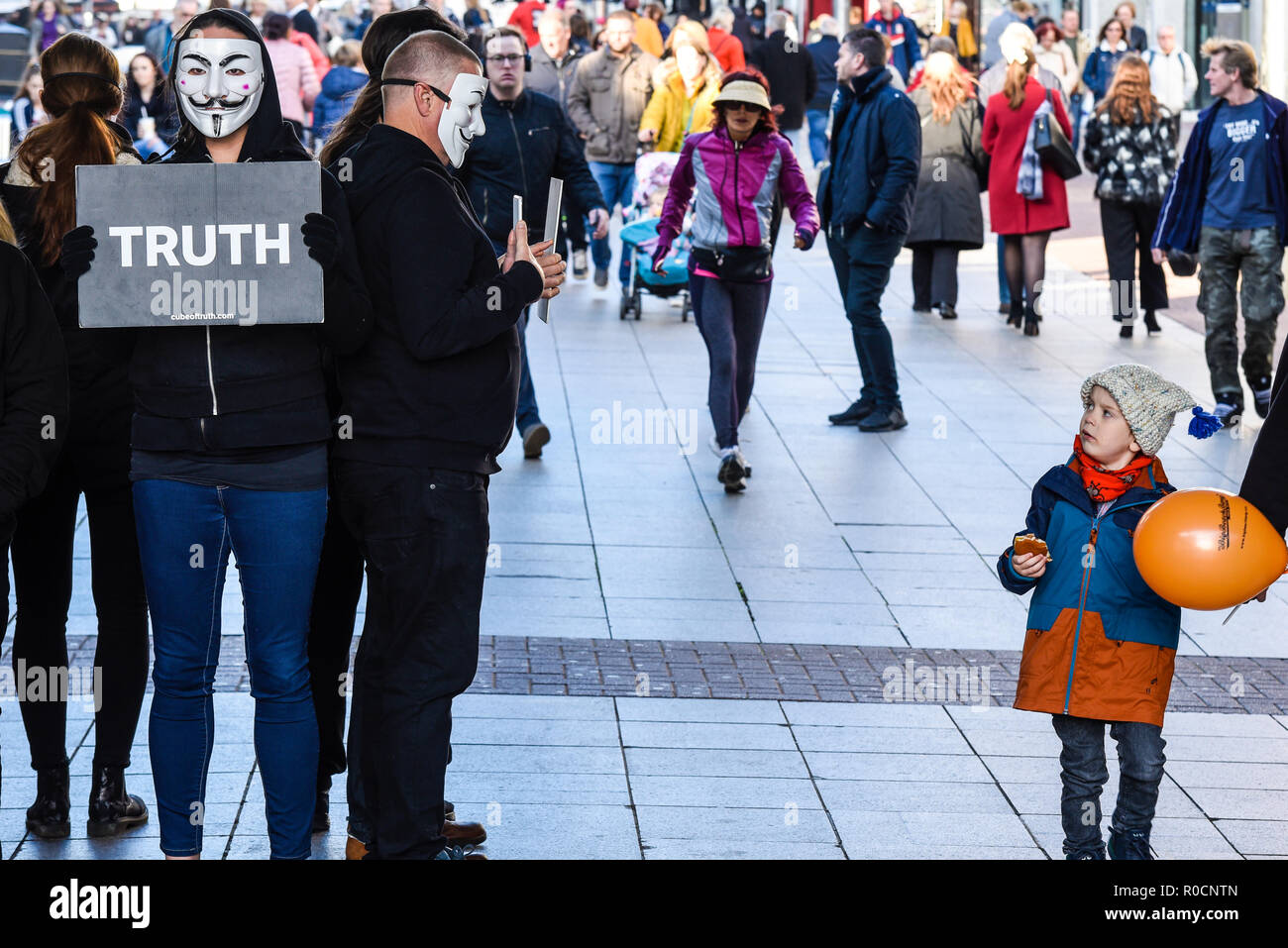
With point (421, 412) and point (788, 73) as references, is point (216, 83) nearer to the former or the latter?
point (421, 412)

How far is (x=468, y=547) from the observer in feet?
14.1

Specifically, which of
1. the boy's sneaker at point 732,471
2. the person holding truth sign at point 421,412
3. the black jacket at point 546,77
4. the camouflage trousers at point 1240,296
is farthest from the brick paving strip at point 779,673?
the black jacket at point 546,77

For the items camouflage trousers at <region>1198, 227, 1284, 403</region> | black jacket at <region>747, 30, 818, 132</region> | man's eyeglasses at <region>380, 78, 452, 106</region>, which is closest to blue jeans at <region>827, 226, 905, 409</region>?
camouflage trousers at <region>1198, 227, 1284, 403</region>

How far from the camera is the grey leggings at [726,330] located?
29.7 ft

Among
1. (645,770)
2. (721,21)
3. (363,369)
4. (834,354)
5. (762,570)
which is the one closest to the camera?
(363,369)

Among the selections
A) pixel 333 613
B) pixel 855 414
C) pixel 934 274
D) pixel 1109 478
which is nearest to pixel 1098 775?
pixel 1109 478

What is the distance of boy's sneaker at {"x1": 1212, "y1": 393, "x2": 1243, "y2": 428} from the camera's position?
10.3 metres

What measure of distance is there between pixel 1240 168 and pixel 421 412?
7105 millimetres

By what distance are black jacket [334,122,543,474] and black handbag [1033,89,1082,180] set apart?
9582mm

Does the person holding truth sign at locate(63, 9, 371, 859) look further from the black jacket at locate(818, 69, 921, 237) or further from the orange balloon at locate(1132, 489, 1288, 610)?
the black jacket at locate(818, 69, 921, 237)
